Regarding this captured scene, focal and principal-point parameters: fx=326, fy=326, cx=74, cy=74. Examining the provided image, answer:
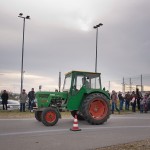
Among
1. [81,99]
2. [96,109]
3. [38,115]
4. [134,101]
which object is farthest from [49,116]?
[134,101]

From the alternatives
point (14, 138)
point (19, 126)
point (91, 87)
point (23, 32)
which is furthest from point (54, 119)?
point (23, 32)

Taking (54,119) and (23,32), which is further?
(23,32)

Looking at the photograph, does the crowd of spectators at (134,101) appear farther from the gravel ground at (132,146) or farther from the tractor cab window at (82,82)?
the gravel ground at (132,146)

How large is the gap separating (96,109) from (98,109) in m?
0.14

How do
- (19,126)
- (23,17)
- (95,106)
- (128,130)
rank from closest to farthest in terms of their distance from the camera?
(128,130) → (19,126) → (95,106) → (23,17)

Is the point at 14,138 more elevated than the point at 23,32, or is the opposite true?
the point at 23,32

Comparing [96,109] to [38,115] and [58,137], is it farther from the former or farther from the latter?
[58,137]

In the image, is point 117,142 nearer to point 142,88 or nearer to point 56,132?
point 56,132

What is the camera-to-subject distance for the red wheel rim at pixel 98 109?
15.7m

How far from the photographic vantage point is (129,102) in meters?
27.7

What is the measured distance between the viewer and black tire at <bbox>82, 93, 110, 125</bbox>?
15.4 metres

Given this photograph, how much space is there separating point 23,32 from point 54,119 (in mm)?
20332

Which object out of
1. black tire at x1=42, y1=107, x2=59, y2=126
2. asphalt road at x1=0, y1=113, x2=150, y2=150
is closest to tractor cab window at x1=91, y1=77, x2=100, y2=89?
black tire at x1=42, y1=107, x2=59, y2=126

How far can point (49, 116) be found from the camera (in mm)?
14586
